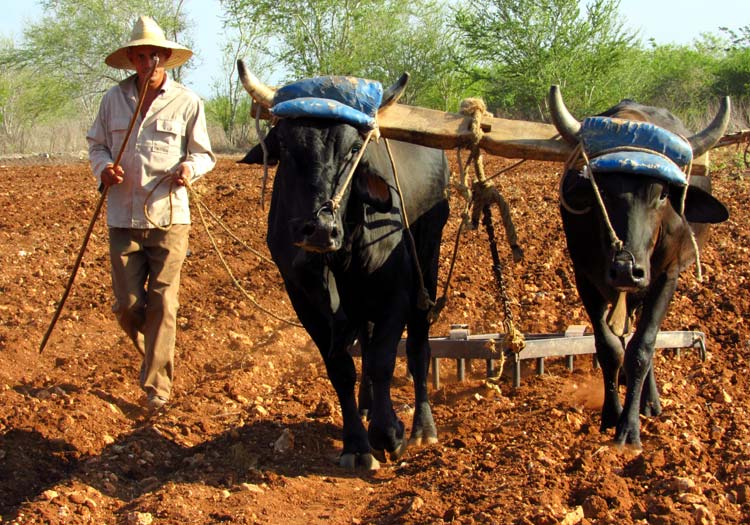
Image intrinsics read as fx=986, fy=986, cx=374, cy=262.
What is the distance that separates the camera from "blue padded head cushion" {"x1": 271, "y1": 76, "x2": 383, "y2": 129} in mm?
4738

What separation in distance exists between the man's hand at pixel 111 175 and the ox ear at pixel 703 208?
10.9 feet

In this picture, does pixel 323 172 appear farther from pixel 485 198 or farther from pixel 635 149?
pixel 635 149

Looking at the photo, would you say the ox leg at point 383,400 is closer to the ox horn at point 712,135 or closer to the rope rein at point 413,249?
the rope rein at point 413,249

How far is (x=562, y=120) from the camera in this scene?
533cm

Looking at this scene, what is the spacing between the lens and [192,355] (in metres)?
7.70

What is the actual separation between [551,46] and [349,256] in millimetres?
22100

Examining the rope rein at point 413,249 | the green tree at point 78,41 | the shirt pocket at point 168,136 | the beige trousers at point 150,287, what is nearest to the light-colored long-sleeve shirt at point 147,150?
the shirt pocket at point 168,136

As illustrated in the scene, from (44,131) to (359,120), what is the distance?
33.1 metres

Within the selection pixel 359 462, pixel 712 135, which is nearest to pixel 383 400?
pixel 359 462

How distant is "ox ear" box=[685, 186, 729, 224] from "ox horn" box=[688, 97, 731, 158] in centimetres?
22

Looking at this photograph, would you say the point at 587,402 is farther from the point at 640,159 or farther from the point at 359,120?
the point at 359,120

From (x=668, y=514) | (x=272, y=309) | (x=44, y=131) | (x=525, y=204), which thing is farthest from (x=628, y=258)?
(x=44, y=131)

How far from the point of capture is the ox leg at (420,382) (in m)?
5.75

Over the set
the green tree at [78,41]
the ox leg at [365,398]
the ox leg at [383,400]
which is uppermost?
the green tree at [78,41]
